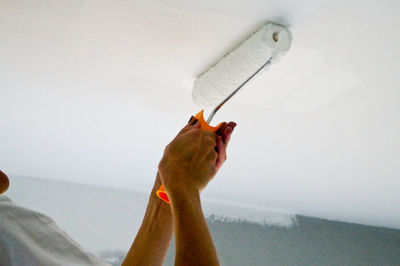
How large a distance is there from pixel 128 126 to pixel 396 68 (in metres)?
1.00

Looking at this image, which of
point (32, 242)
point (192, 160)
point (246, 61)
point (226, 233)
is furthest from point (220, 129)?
point (226, 233)

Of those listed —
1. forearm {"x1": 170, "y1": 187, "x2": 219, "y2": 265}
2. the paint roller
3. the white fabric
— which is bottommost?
the white fabric

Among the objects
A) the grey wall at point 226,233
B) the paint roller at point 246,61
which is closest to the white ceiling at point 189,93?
the paint roller at point 246,61

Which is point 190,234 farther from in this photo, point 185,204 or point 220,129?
point 220,129

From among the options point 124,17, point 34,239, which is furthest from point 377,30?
point 34,239

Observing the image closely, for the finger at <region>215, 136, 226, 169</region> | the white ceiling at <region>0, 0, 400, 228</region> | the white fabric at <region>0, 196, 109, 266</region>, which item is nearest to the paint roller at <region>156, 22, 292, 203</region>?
the white ceiling at <region>0, 0, 400, 228</region>

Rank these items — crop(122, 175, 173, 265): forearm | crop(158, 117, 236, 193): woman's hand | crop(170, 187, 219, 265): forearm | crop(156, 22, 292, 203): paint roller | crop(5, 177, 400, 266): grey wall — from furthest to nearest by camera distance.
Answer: crop(5, 177, 400, 266): grey wall < crop(156, 22, 292, 203): paint roller < crop(122, 175, 173, 265): forearm < crop(158, 117, 236, 193): woman's hand < crop(170, 187, 219, 265): forearm

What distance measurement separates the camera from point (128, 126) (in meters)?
1.55

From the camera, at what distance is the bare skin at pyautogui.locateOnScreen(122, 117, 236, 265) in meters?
0.51

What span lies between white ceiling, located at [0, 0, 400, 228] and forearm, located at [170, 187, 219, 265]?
20.9 inches

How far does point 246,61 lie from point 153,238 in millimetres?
484

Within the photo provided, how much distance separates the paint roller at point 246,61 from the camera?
0.91 m

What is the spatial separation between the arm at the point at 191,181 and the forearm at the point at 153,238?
0.47 feet

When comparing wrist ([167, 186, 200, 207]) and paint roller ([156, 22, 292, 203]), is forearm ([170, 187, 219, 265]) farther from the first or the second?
paint roller ([156, 22, 292, 203])
